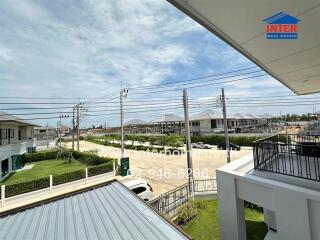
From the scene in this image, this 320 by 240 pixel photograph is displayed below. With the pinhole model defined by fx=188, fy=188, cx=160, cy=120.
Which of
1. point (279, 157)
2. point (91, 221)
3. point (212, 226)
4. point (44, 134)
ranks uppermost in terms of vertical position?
point (44, 134)

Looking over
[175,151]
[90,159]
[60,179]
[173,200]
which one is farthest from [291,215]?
[175,151]

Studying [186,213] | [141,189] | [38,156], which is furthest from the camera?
[38,156]

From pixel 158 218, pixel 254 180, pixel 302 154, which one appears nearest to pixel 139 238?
pixel 158 218

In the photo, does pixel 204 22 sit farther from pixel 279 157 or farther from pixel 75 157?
pixel 75 157

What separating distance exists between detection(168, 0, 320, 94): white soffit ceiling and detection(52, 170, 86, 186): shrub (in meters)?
13.2

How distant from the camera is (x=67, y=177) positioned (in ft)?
43.2

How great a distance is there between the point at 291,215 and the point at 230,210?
1991mm

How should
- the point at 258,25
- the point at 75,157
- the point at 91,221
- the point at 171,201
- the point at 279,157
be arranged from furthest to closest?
1. the point at 75,157
2. the point at 171,201
3. the point at 279,157
4. the point at 91,221
5. the point at 258,25

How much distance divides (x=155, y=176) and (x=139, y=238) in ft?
43.2

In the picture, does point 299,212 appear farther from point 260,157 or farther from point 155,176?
point 155,176

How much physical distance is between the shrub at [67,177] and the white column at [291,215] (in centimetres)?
1255

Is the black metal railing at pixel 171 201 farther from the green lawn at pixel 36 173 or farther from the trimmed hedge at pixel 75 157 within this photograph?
the green lawn at pixel 36 173

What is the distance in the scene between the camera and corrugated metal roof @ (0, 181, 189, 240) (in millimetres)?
3623

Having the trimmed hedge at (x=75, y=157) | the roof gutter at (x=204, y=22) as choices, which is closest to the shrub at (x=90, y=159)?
the trimmed hedge at (x=75, y=157)
